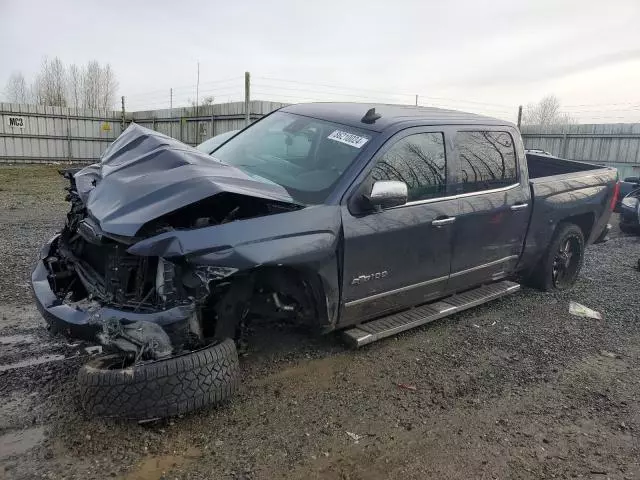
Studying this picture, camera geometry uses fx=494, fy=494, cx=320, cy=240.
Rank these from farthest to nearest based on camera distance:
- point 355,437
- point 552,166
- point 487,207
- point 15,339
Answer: point 552,166, point 487,207, point 15,339, point 355,437

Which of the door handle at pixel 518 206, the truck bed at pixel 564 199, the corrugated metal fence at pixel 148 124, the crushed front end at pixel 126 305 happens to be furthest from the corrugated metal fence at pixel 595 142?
the crushed front end at pixel 126 305

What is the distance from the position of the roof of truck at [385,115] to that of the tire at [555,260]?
1.56 metres

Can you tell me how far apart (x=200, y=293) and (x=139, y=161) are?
3.81 feet

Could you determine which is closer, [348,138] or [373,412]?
[373,412]

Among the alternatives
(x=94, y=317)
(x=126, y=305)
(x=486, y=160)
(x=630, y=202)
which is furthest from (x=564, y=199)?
(x=630, y=202)

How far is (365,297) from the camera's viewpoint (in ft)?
11.9

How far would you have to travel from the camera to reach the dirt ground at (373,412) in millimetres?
2568

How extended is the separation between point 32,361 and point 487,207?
12.5ft

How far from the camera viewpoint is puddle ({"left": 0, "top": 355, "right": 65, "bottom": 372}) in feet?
11.1

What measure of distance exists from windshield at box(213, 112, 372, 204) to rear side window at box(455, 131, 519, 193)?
104 centimetres

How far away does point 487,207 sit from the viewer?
14.4ft

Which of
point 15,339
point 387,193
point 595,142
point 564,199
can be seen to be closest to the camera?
point 387,193

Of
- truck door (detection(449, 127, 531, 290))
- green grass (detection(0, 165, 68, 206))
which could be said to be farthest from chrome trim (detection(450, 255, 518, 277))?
green grass (detection(0, 165, 68, 206))

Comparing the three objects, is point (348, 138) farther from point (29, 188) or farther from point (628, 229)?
point (29, 188)
